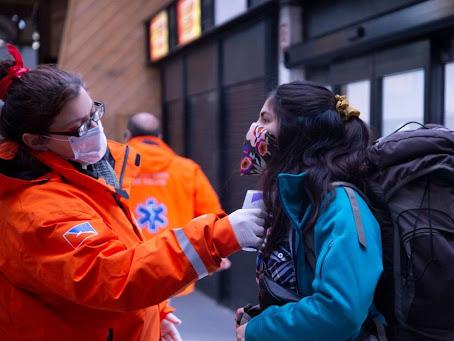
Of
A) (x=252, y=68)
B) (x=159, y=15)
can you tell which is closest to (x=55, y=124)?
(x=252, y=68)

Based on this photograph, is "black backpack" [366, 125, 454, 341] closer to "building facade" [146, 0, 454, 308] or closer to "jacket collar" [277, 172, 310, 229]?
"jacket collar" [277, 172, 310, 229]

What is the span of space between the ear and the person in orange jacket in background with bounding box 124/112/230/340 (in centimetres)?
276

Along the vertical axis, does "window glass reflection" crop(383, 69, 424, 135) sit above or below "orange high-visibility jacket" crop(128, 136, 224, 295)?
above

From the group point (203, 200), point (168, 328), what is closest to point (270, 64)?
point (203, 200)

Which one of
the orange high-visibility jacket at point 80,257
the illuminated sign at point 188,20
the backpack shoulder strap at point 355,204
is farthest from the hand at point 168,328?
the illuminated sign at point 188,20

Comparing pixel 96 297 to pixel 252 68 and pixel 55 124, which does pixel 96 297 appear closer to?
pixel 55 124

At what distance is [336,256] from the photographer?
165 centimetres

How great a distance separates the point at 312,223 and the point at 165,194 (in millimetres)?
3347

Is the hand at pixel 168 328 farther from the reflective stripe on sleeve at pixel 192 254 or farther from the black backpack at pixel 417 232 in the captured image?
the black backpack at pixel 417 232

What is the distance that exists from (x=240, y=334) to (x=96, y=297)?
0.43 m

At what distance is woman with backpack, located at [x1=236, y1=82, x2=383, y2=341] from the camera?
1651mm

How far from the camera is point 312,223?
1.76m

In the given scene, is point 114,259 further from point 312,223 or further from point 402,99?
point 402,99

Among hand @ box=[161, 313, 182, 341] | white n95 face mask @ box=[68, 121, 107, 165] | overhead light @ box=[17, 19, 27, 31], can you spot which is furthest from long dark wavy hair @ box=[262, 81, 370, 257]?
overhead light @ box=[17, 19, 27, 31]
